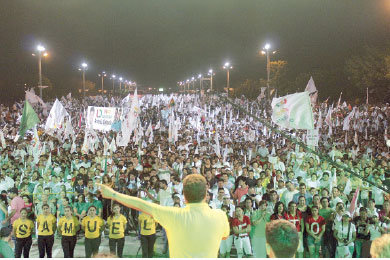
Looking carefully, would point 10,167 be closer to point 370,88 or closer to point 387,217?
point 387,217

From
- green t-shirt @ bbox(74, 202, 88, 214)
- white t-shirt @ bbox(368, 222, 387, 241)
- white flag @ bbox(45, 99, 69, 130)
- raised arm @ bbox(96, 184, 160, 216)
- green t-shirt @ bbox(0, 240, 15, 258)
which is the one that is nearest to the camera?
raised arm @ bbox(96, 184, 160, 216)

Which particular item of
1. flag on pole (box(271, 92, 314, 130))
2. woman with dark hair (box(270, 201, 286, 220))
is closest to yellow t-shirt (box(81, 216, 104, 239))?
woman with dark hair (box(270, 201, 286, 220))

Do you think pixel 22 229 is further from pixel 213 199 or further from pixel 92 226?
pixel 213 199

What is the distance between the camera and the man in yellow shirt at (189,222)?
256cm

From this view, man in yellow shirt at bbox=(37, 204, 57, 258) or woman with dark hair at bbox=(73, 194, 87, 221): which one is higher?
woman with dark hair at bbox=(73, 194, 87, 221)

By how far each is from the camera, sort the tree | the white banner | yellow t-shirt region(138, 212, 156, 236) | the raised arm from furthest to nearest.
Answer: the tree, the white banner, yellow t-shirt region(138, 212, 156, 236), the raised arm

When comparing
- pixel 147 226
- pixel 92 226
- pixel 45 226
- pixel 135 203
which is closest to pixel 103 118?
pixel 45 226

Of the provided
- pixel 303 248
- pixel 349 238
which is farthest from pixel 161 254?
pixel 349 238

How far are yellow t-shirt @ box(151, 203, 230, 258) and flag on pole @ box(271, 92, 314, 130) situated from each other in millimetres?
7704

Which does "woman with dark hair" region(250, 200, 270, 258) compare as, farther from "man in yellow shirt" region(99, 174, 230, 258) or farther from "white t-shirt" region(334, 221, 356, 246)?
"man in yellow shirt" region(99, 174, 230, 258)

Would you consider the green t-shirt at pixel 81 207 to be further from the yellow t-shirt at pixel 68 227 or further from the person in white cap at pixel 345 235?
the person in white cap at pixel 345 235

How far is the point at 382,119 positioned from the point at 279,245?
892 inches

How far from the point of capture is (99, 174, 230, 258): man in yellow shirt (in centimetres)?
256

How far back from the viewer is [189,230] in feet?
8.45
